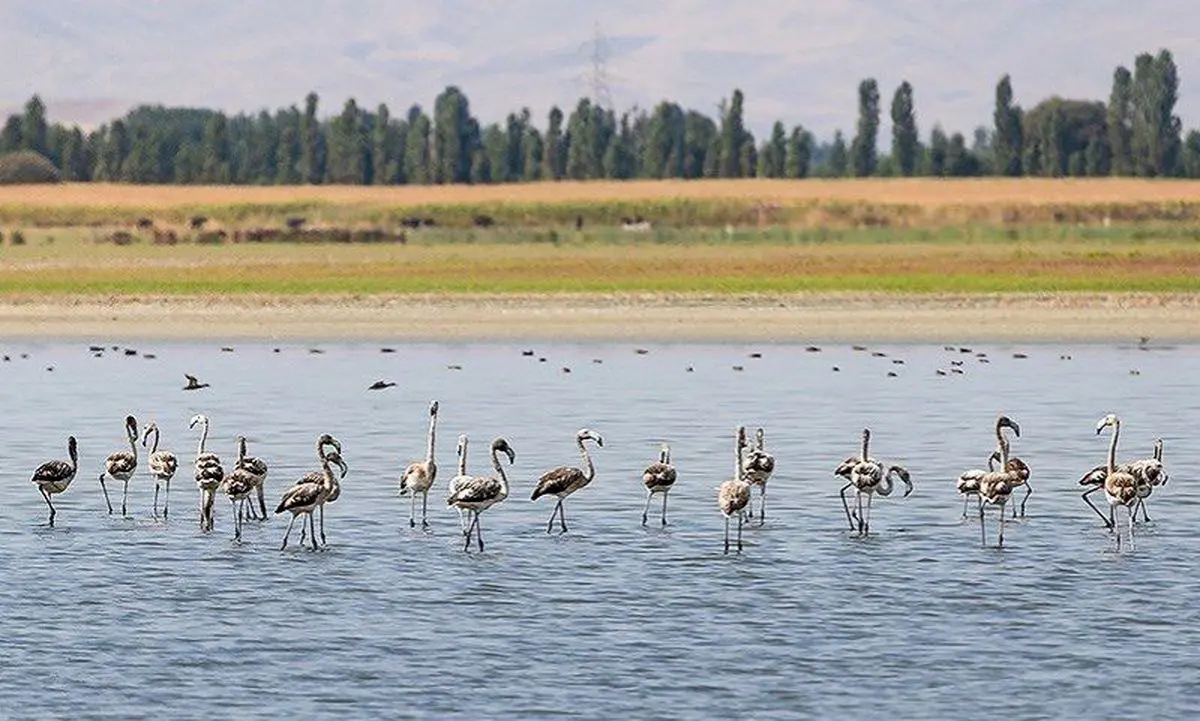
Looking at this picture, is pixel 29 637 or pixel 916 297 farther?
pixel 916 297

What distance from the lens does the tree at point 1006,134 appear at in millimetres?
150500

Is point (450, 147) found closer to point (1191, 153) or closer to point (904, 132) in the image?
point (904, 132)

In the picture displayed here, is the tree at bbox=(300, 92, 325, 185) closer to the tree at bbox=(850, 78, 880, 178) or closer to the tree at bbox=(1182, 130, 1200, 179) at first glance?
the tree at bbox=(850, 78, 880, 178)

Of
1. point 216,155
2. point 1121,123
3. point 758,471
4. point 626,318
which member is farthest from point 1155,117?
point 758,471

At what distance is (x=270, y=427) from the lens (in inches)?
1294

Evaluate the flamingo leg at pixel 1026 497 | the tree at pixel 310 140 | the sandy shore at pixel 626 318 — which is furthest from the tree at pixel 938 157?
the flamingo leg at pixel 1026 497

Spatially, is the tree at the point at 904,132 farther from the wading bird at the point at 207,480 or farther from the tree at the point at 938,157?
the wading bird at the point at 207,480

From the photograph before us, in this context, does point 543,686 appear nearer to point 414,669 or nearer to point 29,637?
point 414,669

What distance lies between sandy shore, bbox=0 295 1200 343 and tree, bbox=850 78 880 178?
92388 millimetres

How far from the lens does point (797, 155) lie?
15000cm

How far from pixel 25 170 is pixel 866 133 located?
178ft

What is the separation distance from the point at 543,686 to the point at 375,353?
34.5 m

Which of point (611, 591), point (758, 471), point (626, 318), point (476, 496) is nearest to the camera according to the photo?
point (611, 591)

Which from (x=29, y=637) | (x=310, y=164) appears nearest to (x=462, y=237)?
(x=310, y=164)
